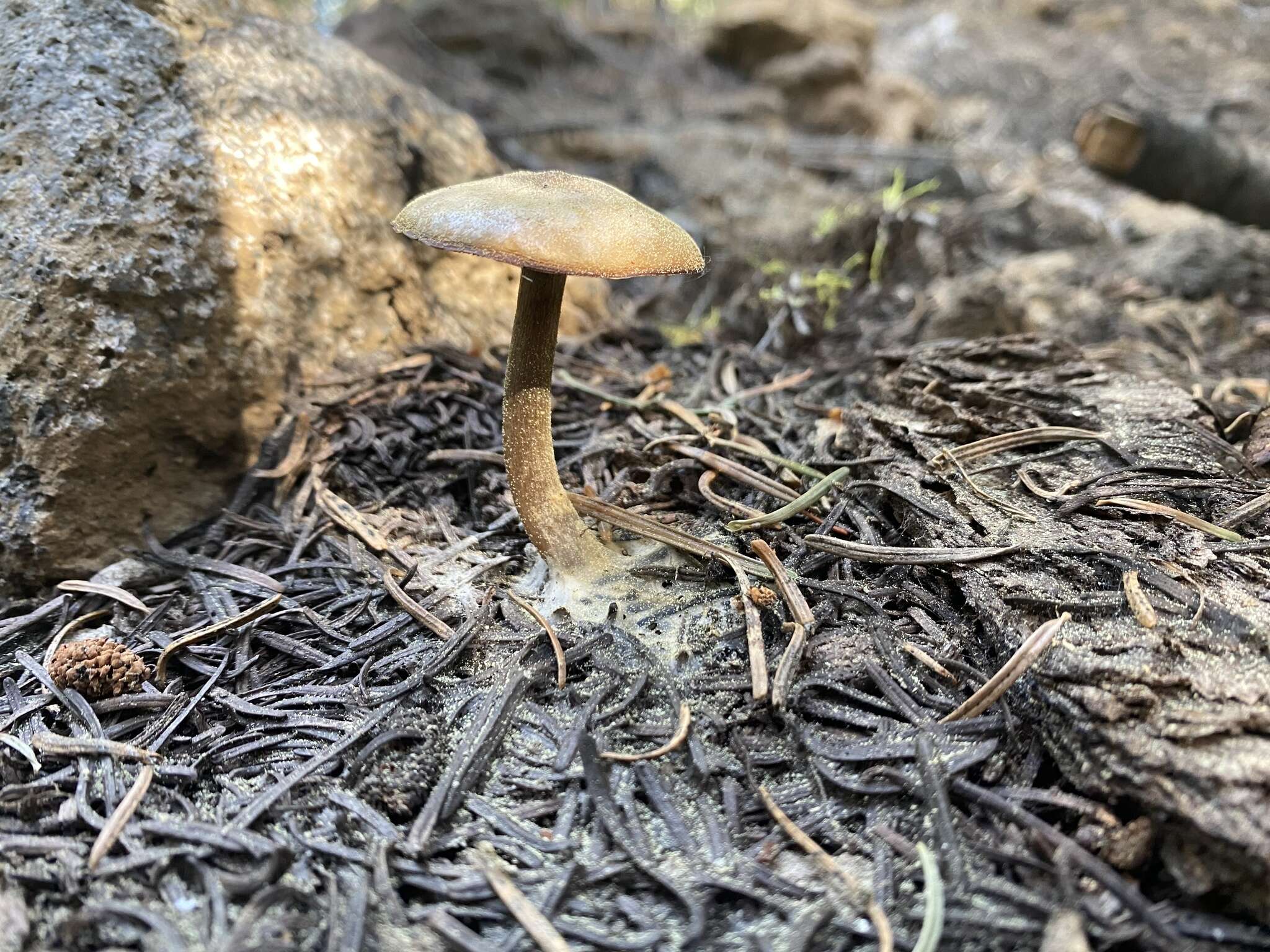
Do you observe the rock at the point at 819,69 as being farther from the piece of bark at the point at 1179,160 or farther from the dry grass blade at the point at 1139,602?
the dry grass blade at the point at 1139,602

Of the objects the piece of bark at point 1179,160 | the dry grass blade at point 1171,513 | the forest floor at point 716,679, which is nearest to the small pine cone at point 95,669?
the forest floor at point 716,679

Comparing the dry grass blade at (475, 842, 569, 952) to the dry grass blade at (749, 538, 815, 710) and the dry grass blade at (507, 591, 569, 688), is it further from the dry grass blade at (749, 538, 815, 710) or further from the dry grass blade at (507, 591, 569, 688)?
the dry grass blade at (749, 538, 815, 710)

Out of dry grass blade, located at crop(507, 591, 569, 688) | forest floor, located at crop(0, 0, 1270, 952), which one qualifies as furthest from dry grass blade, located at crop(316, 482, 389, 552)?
dry grass blade, located at crop(507, 591, 569, 688)

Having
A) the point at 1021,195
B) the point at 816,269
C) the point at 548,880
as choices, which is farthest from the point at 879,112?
the point at 548,880

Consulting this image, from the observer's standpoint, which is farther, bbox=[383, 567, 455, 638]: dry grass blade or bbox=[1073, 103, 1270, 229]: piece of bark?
bbox=[1073, 103, 1270, 229]: piece of bark

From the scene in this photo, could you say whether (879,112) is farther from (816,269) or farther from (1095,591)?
(1095,591)

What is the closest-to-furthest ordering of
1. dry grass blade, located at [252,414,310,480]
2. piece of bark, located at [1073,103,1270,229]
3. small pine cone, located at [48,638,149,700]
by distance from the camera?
small pine cone, located at [48,638,149,700], dry grass blade, located at [252,414,310,480], piece of bark, located at [1073,103,1270,229]

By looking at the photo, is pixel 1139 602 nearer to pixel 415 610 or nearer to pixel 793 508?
pixel 793 508
